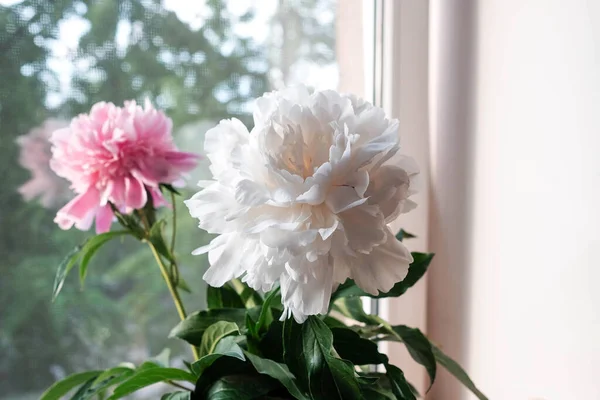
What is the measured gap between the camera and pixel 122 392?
1.62 feet

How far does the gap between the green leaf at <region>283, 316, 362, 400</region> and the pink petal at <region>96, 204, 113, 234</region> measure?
0.28m

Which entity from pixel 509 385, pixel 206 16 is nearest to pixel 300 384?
pixel 509 385

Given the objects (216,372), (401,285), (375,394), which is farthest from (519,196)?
(216,372)

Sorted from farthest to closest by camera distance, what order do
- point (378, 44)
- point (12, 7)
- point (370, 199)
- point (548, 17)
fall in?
point (378, 44)
point (12, 7)
point (548, 17)
point (370, 199)

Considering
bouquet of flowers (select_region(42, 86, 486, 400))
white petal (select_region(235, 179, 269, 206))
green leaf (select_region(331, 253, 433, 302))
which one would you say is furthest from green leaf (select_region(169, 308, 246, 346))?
white petal (select_region(235, 179, 269, 206))

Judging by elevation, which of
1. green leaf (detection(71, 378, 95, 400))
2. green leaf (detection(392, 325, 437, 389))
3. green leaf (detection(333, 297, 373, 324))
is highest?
green leaf (detection(333, 297, 373, 324))

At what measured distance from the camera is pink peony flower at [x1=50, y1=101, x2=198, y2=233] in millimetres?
585

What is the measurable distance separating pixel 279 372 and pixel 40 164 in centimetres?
46

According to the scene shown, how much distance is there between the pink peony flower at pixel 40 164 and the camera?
0.70 metres

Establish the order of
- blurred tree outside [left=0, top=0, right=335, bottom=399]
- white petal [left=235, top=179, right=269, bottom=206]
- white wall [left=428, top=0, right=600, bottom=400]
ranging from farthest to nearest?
blurred tree outside [left=0, top=0, right=335, bottom=399]
white wall [left=428, top=0, right=600, bottom=400]
white petal [left=235, top=179, right=269, bottom=206]

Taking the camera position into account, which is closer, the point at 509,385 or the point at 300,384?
the point at 300,384

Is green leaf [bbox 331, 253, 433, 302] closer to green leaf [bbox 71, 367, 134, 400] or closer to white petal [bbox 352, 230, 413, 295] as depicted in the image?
white petal [bbox 352, 230, 413, 295]

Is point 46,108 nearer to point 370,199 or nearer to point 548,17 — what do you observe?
point 370,199

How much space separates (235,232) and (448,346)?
0.46m
